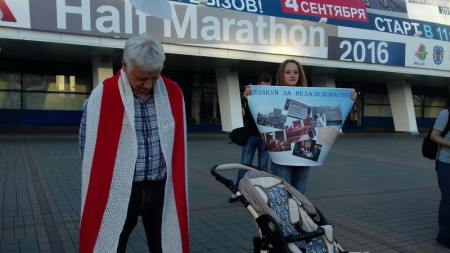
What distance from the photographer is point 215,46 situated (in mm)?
14836

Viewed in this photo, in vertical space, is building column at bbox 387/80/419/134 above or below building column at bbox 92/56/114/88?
below

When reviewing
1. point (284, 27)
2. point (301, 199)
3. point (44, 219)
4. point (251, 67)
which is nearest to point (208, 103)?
point (251, 67)

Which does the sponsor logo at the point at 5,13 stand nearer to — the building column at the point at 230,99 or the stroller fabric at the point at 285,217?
the building column at the point at 230,99

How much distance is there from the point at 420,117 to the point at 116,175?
29.5 meters

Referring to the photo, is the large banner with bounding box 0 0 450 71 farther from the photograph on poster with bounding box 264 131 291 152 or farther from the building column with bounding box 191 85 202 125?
the photograph on poster with bounding box 264 131 291 152

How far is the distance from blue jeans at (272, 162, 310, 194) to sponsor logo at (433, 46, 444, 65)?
62.1 ft

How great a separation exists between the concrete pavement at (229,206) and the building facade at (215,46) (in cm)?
451

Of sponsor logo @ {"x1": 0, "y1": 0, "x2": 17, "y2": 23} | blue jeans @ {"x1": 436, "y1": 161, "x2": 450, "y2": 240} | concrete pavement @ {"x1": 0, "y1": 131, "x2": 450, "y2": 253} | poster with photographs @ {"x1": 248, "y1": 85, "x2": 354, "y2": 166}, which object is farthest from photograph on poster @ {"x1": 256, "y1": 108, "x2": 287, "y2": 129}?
sponsor logo @ {"x1": 0, "y1": 0, "x2": 17, "y2": 23}

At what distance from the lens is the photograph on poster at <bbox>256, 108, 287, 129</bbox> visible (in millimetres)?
3502

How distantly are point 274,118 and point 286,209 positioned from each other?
903 millimetres

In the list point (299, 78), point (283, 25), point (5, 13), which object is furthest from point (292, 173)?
point (283, 25)

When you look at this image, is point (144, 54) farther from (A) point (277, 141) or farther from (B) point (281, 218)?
(A) point (277, 141)

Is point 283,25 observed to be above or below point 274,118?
above

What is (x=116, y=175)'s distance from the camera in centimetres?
221
